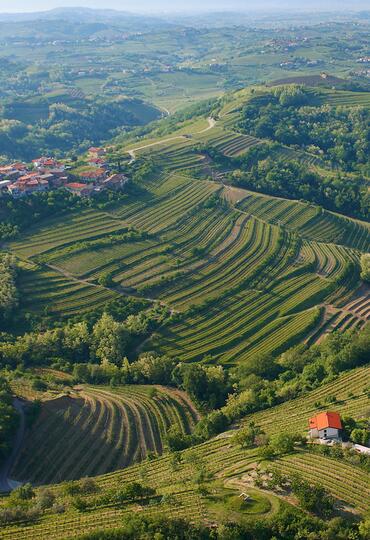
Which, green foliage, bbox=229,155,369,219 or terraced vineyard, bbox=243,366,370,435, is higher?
green foliage, bbox=229,155,369,219

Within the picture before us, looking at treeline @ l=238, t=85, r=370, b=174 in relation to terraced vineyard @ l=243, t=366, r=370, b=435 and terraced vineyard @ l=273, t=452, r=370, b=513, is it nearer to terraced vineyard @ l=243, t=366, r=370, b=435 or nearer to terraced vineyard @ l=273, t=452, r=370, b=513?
terraced vineyard @ l=243, t=366, r=370, b=435

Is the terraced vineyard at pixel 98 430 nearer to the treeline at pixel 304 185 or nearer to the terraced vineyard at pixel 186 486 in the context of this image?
the terraced vineyard at pixel 186 486

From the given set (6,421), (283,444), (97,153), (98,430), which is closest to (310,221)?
(97,153)

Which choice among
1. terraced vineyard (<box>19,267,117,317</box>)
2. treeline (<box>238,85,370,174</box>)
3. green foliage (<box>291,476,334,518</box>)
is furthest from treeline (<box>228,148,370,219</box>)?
green foliage (<box>291,476,334,518</box>)

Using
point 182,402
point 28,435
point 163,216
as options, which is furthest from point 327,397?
point 163,216

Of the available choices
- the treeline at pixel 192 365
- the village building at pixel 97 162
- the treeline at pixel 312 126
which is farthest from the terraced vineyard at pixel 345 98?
the treeline at pixel 192 365

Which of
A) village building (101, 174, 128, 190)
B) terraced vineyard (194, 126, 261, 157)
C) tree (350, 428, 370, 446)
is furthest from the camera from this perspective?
terraced vineyard (194, 126, 261, 157)
